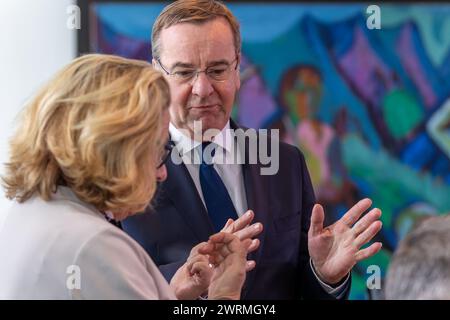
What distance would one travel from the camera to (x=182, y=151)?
176 centimetres

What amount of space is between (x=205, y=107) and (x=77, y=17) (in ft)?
2.95

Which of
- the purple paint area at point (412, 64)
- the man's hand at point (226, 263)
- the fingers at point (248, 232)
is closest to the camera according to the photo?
the man's hand at point (226, 263)

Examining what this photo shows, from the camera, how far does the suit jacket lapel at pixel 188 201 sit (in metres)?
1.67

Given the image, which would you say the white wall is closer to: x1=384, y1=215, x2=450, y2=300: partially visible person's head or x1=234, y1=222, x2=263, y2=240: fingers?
x1=234, y1=222, x2=263, y2=240: fingers

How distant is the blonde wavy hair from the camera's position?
3.90ft

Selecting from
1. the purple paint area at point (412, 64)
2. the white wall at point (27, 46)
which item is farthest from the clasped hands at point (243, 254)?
the white wall at point (27, 46)

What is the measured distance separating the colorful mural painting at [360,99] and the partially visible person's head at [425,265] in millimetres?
1429

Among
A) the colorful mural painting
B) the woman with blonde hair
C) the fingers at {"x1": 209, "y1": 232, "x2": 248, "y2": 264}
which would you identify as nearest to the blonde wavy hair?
the woman with blonde hair

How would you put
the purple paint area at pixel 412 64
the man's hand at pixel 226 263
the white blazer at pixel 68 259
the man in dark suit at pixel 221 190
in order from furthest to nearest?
1. the purple paint area at pixel 412 64
2. the man in dark suit at pixel 221 190
3. the man's hand at pixel 226 263
4. the white blazer at pixel 68 259

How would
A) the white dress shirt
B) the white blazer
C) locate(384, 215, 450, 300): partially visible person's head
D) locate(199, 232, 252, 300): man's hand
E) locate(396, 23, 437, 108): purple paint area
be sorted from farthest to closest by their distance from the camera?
1. locate(396, 23, 437, 108): purple paint area
2. the white dress shirt
3. locate(199, 232, 252, 300): man's hand
4. the white blazer
5. locate(384, 215, 450, 300): partially visible person's head

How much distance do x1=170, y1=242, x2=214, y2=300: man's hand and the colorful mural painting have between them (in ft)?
3.49

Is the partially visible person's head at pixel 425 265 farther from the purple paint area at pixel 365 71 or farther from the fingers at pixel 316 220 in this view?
the purple paint area at pixel 365 71

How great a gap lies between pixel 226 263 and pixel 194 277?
0.08 metres
